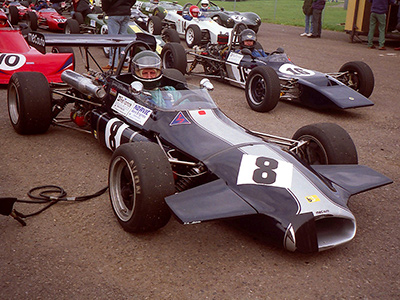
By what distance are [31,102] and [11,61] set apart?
2.96 meters

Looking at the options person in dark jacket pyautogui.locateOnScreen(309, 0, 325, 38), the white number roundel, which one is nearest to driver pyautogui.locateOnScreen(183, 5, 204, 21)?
→ person in dark jacket pyautogui.locateOnScreen(309, 0, 325, 38)

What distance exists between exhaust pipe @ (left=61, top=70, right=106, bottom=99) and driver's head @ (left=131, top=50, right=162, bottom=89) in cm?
44

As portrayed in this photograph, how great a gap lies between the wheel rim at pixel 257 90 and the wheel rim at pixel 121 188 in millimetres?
4055

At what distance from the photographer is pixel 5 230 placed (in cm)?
372

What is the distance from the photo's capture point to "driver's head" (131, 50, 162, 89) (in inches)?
201

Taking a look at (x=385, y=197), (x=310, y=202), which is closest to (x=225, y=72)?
(x=385, y=197)

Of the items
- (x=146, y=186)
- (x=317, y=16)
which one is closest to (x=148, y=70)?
(x=146, y=186)

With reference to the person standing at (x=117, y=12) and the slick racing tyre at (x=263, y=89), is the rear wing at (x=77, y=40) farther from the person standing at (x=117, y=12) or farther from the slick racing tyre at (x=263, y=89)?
the person standing at (x=117, y=12)

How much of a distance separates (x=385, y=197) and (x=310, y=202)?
153cm

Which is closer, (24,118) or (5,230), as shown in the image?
(5,230)

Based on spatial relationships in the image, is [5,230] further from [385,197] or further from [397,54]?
[397,54]

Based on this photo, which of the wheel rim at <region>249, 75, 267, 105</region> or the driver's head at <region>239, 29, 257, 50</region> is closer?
the wheel rim at <region>249, 75, 267, 105</region>

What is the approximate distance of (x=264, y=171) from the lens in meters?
3.62

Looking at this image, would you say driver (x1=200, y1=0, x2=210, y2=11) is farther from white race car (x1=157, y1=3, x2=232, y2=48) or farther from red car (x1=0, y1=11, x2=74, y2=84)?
red car (x1=0, y1=11, x2=74, y2=84)
